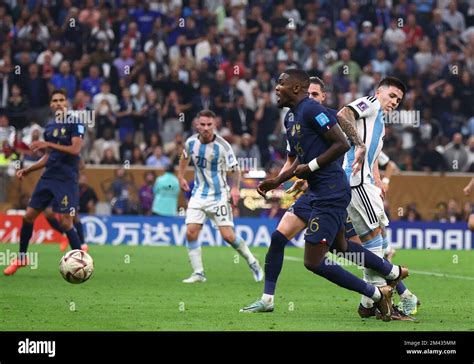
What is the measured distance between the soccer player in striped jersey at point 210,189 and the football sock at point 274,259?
15.3 ft

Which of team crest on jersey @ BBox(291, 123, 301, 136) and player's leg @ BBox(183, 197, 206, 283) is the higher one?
team crest on jersey @ BBox(291, 123, 301, 136)

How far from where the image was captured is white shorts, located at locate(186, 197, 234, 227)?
16.1m

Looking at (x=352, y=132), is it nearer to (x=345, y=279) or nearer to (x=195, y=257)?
(x=345, y=279)

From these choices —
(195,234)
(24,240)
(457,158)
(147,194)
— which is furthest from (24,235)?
(457,158)

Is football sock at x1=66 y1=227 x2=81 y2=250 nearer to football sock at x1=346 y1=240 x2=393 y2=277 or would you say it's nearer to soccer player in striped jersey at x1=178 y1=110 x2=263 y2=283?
soccer player in striped jersey at x1=178 y1=110 x2=263 y2=283

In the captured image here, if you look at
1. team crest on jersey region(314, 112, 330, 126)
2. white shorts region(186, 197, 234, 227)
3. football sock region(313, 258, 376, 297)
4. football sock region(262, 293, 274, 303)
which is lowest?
football sock region(262, 293, 274, 303)

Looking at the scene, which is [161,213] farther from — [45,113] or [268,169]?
[45,113]

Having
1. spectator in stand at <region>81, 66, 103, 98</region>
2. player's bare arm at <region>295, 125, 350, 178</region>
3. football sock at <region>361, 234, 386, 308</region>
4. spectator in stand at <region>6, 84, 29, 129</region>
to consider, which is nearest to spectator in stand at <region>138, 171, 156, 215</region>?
spectator in stand at <region>81, 66, 103, 98</region>

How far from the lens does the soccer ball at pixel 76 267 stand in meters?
12.5

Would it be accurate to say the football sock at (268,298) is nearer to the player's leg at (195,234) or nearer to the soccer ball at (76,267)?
the soccer ball at (76,267)

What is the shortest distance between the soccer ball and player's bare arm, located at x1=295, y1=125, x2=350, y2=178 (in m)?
3.29

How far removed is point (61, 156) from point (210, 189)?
7.24ft
